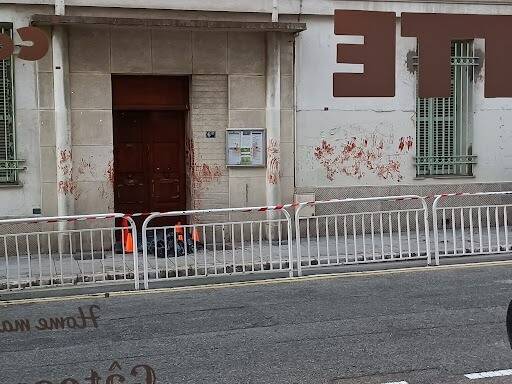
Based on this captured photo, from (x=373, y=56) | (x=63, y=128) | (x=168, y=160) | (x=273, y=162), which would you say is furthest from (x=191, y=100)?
(x=373, y=56)

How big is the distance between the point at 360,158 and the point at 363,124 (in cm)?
66

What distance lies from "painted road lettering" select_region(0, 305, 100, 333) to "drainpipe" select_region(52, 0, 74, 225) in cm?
448

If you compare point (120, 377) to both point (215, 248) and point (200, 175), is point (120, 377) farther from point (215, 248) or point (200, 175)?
point (200, 175)

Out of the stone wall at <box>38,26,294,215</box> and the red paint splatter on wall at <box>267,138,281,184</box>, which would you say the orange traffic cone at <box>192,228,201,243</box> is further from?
the red paint splatter on wall at <box>267,138,281,184</box>

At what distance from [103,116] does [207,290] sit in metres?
4.68

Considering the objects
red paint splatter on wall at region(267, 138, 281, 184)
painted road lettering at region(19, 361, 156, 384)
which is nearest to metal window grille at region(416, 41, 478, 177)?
red paint splatter on wall at region(267, 138, 281, 184)

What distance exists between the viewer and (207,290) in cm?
891

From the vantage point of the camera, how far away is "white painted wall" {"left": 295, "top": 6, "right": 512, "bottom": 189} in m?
13.0

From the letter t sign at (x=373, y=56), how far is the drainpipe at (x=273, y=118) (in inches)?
52.4

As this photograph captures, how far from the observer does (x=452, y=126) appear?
45.8 feet

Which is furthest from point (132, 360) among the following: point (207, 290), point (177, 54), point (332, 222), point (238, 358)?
point (177, 54)

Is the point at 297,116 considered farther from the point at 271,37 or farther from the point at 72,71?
the point at 72,71

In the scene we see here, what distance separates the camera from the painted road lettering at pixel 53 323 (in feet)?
23.3

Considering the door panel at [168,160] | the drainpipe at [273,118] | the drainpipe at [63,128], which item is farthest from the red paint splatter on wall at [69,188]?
the drainpipe at [273,118]
